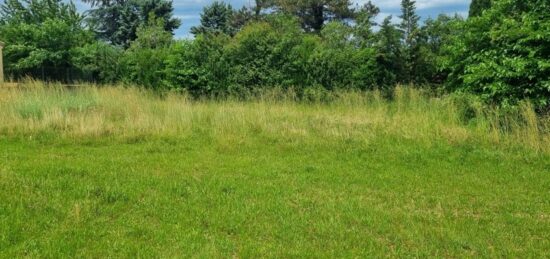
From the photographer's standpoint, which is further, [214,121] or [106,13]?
[106,13]

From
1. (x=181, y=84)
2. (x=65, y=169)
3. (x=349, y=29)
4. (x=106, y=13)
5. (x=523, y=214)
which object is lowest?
(x=523, y=214)

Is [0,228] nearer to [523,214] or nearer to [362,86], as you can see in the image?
[523,214]

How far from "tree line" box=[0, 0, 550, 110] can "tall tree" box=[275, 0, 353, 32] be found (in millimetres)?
12441

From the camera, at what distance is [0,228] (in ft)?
12.0

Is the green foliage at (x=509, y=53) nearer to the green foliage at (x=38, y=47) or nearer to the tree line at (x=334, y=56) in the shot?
the tree line at (x=334, y=56)

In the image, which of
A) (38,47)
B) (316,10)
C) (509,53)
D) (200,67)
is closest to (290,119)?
(509,53)

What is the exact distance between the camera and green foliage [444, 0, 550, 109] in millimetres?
7676

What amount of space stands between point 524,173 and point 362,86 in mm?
7995

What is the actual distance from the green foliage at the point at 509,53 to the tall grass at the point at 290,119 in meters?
0.37

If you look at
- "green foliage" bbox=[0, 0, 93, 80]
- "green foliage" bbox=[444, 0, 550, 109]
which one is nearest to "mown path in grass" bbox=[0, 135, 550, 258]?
"green foliage" bbox=[444, 0, 550, 109]

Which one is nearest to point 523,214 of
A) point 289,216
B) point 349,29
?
point 289,216

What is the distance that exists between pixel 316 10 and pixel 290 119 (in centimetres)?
2399

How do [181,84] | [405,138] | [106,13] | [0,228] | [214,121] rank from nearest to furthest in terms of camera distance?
[0,228], [405,138], [214,121], [181,84], [106,13]

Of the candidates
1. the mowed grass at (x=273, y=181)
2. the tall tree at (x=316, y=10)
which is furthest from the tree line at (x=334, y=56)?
the tall tree at (x=316, y=10)
